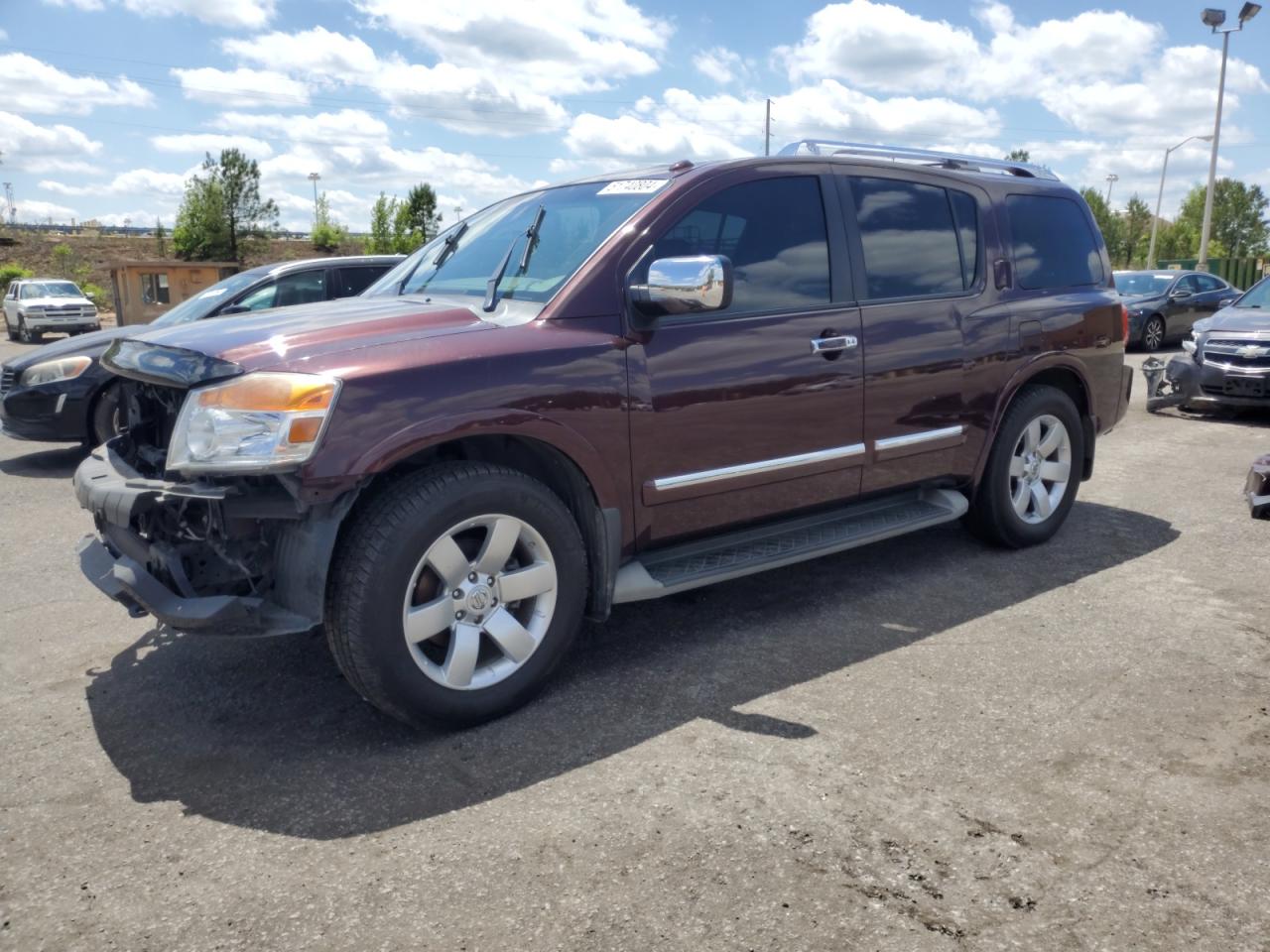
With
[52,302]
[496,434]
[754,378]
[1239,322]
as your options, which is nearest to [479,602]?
[496,434]

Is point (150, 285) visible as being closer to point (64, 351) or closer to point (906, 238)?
point (64, 351)

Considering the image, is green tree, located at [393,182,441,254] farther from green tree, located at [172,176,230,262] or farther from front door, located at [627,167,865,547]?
front door, located at [627,167,865,547]

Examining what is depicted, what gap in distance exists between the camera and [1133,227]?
3142 inches

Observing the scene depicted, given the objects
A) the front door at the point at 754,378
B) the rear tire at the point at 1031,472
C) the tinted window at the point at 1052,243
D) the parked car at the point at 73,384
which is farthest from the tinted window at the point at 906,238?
the parked car at the point at 73,384

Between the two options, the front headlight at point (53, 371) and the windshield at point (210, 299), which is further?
the windshield at point (210, 299)

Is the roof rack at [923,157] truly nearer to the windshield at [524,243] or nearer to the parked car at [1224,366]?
the windshield at [524,243]

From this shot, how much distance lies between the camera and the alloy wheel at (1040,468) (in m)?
5.24

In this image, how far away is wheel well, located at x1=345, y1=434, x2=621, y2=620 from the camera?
3.50m

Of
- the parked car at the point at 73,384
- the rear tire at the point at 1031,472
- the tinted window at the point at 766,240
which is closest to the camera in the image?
the tinted window at the point at 766,240

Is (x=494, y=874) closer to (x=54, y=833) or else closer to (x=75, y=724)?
(x=54, y=833)

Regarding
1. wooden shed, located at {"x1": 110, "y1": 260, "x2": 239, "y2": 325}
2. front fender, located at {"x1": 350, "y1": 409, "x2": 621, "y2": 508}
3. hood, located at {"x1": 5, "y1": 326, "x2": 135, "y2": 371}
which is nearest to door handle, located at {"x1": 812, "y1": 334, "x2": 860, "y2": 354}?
front fender, located at {"x1": 350, "y1": 409, "x2": 621, "y2": 508}

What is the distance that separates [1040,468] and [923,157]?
5.68ft

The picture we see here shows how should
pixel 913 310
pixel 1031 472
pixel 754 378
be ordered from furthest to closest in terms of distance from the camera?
pixel 1031 472
pixel 913 310
pixel 754 378

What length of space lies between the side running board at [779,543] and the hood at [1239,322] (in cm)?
650
